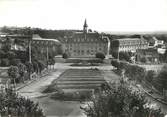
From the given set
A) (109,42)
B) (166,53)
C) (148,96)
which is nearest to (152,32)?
(166,53)

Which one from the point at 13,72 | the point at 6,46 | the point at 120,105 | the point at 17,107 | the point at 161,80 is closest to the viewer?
the point at 120,105

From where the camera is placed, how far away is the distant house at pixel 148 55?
8.94 ft

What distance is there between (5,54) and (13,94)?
2.01 feet

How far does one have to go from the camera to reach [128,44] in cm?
283

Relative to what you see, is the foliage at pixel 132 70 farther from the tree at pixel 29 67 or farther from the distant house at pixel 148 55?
the tree at pixel 29 67

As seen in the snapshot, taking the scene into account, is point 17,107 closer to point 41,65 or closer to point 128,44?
point 41,65

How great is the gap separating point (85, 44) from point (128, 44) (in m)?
0.43

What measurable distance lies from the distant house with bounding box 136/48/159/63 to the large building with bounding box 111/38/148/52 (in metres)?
0.05

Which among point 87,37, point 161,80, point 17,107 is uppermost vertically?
point 87,37

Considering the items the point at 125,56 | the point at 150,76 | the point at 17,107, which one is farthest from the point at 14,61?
the point at 150,76

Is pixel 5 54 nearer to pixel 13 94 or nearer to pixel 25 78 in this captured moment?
pixel 25 78

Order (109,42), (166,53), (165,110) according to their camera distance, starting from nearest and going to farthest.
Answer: (165,110)
(166,53)
(109,42)

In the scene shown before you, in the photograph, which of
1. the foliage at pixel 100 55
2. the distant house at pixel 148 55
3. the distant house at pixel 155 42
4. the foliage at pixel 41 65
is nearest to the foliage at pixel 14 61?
the foliage at pixel 41 65

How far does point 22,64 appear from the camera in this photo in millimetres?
3006
